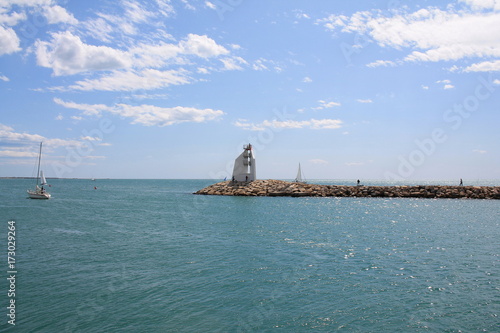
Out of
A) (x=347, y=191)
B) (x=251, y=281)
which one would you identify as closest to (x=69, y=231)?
(x=251, y=281)

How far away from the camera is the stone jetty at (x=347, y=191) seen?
240ft

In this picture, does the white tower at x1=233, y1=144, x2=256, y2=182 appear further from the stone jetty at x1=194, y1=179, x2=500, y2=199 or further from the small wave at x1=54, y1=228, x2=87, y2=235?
the small wave at x1=54, y1=228, x2=87, y2=235

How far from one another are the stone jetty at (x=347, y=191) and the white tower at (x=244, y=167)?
1.47 meters

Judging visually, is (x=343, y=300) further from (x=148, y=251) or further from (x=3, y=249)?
(x=3, y=249)

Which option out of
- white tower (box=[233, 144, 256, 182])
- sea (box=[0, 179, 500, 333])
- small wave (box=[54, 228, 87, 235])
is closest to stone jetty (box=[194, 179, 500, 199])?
white tower (box=[233, 144, 256, 182])

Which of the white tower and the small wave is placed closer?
the small wave

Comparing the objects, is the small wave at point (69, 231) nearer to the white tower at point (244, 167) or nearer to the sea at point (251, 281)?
the sea at point (251, 281)

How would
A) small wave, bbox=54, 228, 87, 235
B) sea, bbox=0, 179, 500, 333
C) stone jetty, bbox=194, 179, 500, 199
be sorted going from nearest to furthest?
sea, bbox=0, 179, 500, 333 → small wave, bbox=54, 228, 87, 235 → stone jetty, bbox=194, 179, 500, 199

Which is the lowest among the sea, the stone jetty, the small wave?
the small wave

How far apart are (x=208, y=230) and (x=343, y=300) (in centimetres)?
1984

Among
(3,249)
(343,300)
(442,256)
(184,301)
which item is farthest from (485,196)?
(3,249)

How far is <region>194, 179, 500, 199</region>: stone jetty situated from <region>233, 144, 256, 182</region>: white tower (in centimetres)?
147

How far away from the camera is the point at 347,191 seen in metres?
80.6

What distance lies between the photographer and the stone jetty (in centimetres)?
7319
